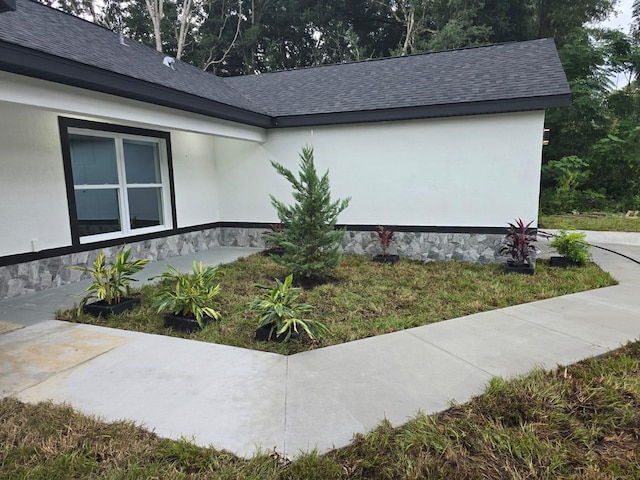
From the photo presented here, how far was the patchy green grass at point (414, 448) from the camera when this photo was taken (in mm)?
1984

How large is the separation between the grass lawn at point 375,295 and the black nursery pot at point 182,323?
8 cm

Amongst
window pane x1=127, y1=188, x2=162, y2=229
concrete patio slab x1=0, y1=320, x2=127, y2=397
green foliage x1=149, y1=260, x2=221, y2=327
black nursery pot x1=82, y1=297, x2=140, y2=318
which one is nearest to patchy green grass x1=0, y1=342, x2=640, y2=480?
concrete patio slab x1=0, y1=320, x2=127, y2=397

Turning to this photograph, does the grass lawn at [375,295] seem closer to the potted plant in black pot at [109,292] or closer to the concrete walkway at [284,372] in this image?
the potted plant in black pot at [109,292]

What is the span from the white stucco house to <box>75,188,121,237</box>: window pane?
2 centimetres

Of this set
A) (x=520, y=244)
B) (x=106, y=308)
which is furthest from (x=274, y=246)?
(x=520, y=244)

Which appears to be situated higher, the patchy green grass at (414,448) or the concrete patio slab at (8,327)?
the concrete patio slab at (8,327)

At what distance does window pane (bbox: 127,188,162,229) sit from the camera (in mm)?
7125

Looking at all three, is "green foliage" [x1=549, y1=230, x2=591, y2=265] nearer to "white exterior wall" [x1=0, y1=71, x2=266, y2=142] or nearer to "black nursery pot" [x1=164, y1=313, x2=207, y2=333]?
"black nursery pot" [x1=164, y1=313, x2=207, y2=333]

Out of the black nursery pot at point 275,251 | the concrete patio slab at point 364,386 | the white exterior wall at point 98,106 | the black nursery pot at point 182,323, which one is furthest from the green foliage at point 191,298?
the black nursery pot at point 275,251

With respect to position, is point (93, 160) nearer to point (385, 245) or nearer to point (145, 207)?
point (145, 207)

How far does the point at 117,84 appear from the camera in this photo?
16.9 feet

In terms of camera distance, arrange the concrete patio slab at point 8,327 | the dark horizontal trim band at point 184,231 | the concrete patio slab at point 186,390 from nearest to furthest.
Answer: the concrete patio slab at point 186,390
the concrete patio slab at point 8,327
the dark horizontal trim band at point 184,231

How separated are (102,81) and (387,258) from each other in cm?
519

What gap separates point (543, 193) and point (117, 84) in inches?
601
